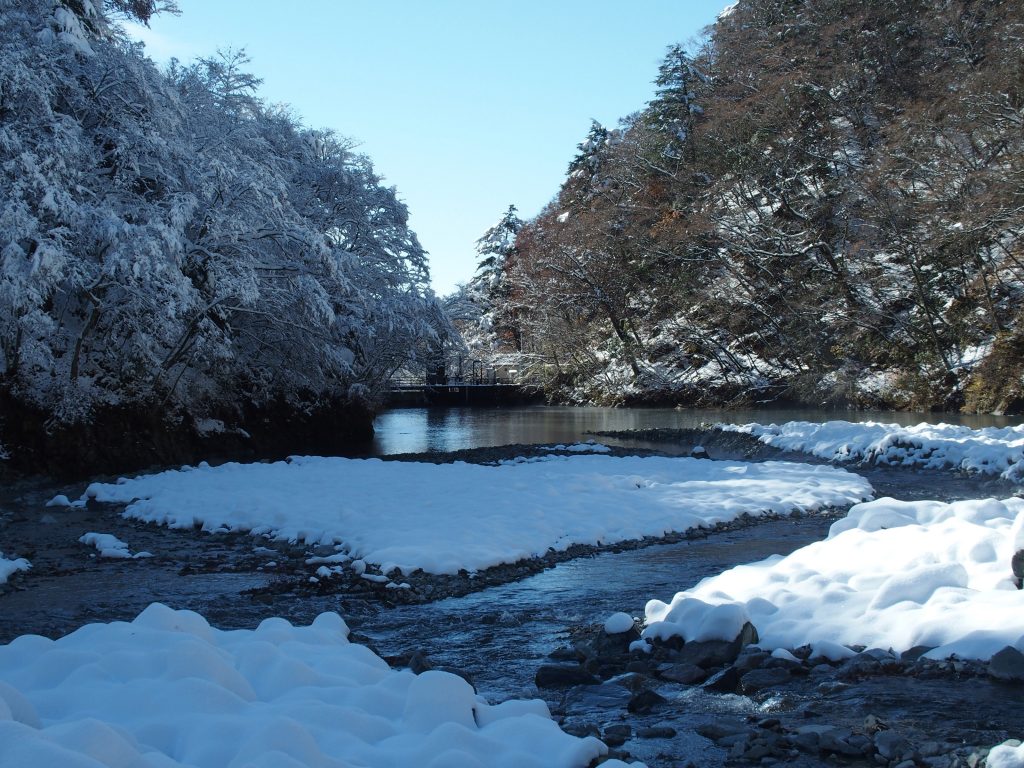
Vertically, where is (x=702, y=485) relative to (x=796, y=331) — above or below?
below

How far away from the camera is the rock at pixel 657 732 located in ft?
14.8

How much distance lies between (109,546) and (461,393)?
46.5 meters

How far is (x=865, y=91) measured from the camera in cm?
4028

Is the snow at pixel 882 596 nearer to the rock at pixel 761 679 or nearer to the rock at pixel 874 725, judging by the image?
the rock at pixel 761 679

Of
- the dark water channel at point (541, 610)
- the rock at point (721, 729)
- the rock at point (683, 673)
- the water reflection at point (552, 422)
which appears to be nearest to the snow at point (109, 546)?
the dark water channel at point (541, 610)

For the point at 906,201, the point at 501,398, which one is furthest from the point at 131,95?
the point at 501,398

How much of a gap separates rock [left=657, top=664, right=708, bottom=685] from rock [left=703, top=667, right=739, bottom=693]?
0.10m

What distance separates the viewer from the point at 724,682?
5203 millimetres

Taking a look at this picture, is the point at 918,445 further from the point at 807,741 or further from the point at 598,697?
the point at 807,741

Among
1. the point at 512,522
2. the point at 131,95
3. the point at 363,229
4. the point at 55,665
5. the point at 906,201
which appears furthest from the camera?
the point at 906,201

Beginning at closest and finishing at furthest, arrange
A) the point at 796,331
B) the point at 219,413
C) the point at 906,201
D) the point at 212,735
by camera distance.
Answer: the point at 212,735 → the point at 219,413 → the point at 906,201 → the point at 796,331

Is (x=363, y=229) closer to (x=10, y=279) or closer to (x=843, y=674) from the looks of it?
(x=10, y=279)

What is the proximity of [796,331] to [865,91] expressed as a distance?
12172 millimetres

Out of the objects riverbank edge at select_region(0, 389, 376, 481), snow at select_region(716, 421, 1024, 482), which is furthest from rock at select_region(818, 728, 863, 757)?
riverbank edge at select_region(0, 389, 376, 481)
